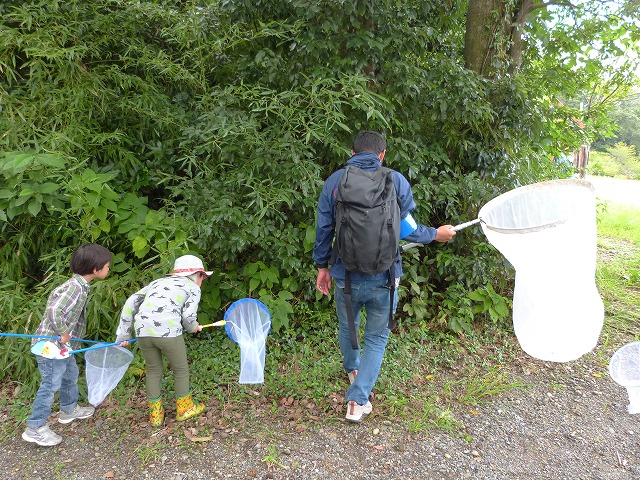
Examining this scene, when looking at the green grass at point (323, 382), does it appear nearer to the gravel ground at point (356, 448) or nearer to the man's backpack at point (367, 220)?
the gravel ground at point (356, 448)

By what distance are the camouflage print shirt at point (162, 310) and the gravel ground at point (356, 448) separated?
2.21 ft

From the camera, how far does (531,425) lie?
320 cm

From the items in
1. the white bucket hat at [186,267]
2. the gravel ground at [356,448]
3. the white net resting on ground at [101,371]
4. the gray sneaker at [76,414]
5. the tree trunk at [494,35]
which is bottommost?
the gravel ground at [356,448]

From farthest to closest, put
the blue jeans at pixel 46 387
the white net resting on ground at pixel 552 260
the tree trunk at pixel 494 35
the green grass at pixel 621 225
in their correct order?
the green grass at pixel 621 225
the tree trunk at pixel 494 35
the blue jeans at pixel 46 387
the white net resting on ground at pixel 552 260

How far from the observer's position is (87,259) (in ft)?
9.68

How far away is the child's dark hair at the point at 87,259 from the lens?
295 centimetres

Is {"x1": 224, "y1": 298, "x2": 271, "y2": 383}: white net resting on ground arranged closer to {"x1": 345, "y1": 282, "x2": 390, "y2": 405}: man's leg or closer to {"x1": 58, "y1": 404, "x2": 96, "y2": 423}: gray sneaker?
{"x1": 345, "y1": 282, "x2": 390, "y2": 405}: man's leg

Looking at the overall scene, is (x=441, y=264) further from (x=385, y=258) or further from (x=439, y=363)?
(x=385, y=258)

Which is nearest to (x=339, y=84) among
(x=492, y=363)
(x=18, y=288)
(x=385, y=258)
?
(x=385, y=258)

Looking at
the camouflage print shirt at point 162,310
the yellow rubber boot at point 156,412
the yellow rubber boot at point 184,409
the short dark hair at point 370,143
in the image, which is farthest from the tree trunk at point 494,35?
the yellow rubber boot at point 156,412

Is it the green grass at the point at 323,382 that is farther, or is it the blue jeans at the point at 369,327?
the green grass at the point at 323,382

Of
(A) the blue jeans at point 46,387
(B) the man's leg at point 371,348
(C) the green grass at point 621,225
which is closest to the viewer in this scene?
(A) the blue jeans at point 46,387

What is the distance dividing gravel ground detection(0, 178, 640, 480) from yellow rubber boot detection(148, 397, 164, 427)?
0.06 m

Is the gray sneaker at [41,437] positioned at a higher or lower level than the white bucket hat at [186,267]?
lower
